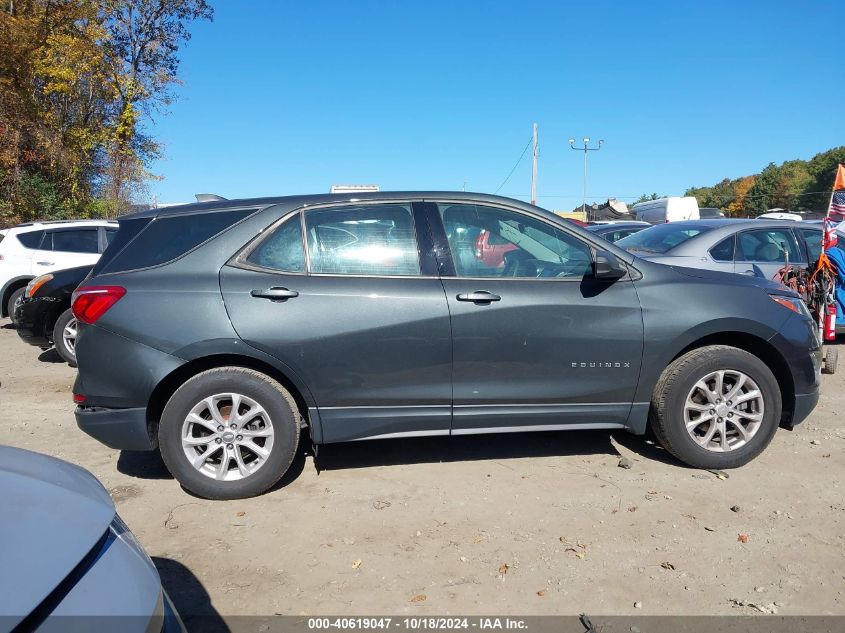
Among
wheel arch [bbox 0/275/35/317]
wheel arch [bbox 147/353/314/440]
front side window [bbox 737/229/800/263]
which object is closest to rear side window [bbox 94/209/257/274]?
wheel arch [bbox 147/353/314/440]

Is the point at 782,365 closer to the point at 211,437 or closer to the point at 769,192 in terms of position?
the point at 211,437

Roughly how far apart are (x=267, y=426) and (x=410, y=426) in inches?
33.6

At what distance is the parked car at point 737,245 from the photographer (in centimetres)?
746

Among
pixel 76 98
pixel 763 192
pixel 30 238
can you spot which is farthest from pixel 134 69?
pixel 763 192

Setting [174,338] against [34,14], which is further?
[34,14]

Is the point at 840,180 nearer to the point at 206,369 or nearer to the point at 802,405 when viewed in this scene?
the point at 802,405

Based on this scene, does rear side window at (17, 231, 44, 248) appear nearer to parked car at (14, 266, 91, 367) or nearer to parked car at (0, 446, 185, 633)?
parked car at (14, 266, 91, 367)

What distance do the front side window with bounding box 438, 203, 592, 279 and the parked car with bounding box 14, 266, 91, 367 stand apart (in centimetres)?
516

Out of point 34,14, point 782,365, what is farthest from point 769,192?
point 782,365

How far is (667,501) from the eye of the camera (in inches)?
152

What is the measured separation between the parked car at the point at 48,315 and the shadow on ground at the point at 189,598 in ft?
16.8

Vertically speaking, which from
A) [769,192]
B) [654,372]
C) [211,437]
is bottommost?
[211,437]

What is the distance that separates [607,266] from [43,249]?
8.56m

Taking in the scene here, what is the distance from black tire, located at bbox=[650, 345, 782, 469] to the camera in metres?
4.16
